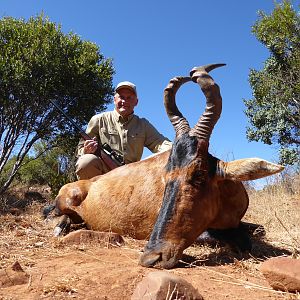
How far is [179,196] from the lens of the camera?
3.56m

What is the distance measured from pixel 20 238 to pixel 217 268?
2.44m

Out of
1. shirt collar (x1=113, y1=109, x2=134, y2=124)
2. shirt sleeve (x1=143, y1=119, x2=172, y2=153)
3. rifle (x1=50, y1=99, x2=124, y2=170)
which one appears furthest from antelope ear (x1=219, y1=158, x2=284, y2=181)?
shirt collar (x1=113, y1=109, x2=134, y2=124)

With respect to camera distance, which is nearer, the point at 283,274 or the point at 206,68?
the point at 283,274

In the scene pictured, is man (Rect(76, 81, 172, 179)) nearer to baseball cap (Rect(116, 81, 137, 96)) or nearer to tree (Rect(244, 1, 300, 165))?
baseball cap (Rect(116, 81, 137, 96))

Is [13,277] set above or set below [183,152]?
below

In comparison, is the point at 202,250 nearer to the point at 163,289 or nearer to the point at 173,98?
the point at 173,98

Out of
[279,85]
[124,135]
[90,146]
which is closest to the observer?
[90,146]

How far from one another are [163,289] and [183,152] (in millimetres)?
1802

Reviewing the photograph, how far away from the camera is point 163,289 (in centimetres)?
221

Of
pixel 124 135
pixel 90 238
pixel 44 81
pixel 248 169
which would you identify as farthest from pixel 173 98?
pixel 44 81

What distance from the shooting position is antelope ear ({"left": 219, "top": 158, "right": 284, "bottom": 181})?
3486 millimetres

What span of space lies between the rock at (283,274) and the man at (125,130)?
4.23 m

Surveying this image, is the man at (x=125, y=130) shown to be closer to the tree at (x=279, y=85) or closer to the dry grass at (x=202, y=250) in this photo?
the dry grass at (x=202, y=250)

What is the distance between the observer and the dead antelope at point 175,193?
3.43 meters
